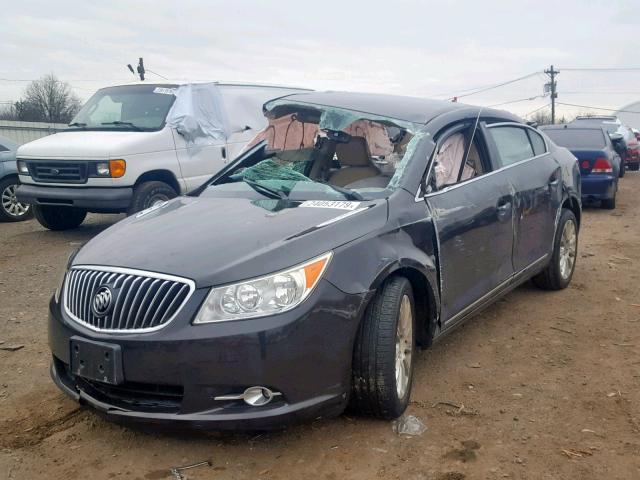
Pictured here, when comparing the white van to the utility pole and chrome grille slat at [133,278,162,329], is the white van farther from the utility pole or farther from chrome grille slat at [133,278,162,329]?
the utility pole

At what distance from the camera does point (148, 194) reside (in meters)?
8.04

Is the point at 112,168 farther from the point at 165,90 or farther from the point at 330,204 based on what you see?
the point at 330,204

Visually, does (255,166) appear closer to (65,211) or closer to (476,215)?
(476,215)

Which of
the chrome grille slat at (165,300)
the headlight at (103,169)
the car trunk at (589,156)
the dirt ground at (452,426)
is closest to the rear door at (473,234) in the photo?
the dirt ground at (452,426)

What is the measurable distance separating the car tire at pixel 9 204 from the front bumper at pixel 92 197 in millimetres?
2656

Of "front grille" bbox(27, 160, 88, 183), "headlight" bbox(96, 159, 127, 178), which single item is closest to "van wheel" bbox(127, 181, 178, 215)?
"headlight" bbox(96, 159, 127, 178)

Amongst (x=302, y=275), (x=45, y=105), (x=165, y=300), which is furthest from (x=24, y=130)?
(x=302, y=275)

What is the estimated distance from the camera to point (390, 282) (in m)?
3.33

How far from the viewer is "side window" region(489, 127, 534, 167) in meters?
4.82

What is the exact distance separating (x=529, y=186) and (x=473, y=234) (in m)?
1.14

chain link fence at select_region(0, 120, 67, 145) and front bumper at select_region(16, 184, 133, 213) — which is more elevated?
chain link fence at select_region(0, 120, 67, 145)

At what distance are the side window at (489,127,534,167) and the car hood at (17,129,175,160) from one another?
15.1 ft

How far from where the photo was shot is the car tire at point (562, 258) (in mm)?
5613

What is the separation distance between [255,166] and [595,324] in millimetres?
2822
